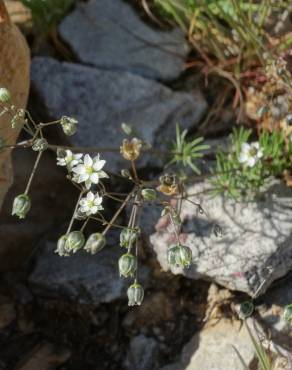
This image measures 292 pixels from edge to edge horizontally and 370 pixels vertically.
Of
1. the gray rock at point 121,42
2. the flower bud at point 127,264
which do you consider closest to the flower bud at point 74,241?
the flower bud at point 127,264

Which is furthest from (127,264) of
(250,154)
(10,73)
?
(10,73)

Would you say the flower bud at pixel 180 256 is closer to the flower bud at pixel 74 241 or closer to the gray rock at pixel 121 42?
the flower bud at pixel 74 241

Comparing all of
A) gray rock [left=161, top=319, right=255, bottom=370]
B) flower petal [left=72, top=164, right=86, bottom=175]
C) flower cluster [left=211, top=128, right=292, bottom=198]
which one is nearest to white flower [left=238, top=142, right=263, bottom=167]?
flower cluster [left=211, top=128, right=292, bottom=198]

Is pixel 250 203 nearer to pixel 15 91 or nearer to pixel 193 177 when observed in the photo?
pixel 193 177

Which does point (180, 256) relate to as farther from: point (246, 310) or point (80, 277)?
point (80, 277)

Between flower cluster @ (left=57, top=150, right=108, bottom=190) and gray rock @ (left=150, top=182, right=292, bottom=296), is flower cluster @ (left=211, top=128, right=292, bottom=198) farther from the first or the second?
flower cluster @ (left=57, top=150, right=108, bottom=190)
